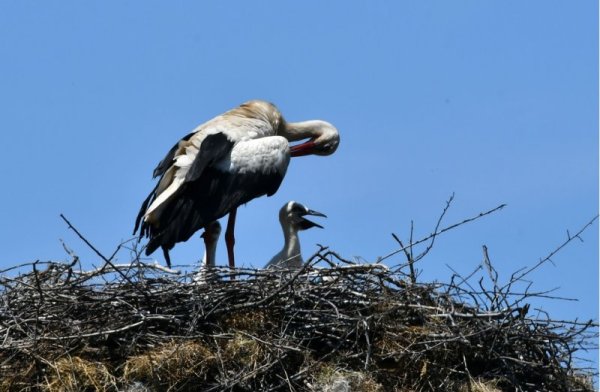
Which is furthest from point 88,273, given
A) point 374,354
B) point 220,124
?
point 220,124

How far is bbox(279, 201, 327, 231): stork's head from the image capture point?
9992 mm

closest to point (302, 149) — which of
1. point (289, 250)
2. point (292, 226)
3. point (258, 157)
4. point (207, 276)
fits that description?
point (258, 157)

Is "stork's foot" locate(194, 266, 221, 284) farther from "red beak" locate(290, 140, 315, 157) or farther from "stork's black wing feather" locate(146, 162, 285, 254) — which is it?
"red beak" locate(290, 140, 315, 157)

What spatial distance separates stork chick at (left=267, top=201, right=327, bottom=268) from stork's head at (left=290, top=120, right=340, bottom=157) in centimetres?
97

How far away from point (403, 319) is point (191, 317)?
110 cm

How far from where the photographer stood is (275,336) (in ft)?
25.7

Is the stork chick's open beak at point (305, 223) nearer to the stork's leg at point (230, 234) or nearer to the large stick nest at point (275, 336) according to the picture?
the stork's leg at point (230, 234)

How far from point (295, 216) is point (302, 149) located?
3.84 ft

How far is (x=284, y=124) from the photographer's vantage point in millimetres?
11008

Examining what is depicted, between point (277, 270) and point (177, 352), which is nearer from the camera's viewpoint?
point (177, 352)

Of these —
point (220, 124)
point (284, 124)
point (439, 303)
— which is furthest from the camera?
point (284, 124)

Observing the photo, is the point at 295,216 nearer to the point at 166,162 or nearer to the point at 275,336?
the point at 166,162

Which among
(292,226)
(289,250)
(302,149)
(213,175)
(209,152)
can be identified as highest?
(302,149)

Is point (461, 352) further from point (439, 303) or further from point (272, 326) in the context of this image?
point (272, 326)
